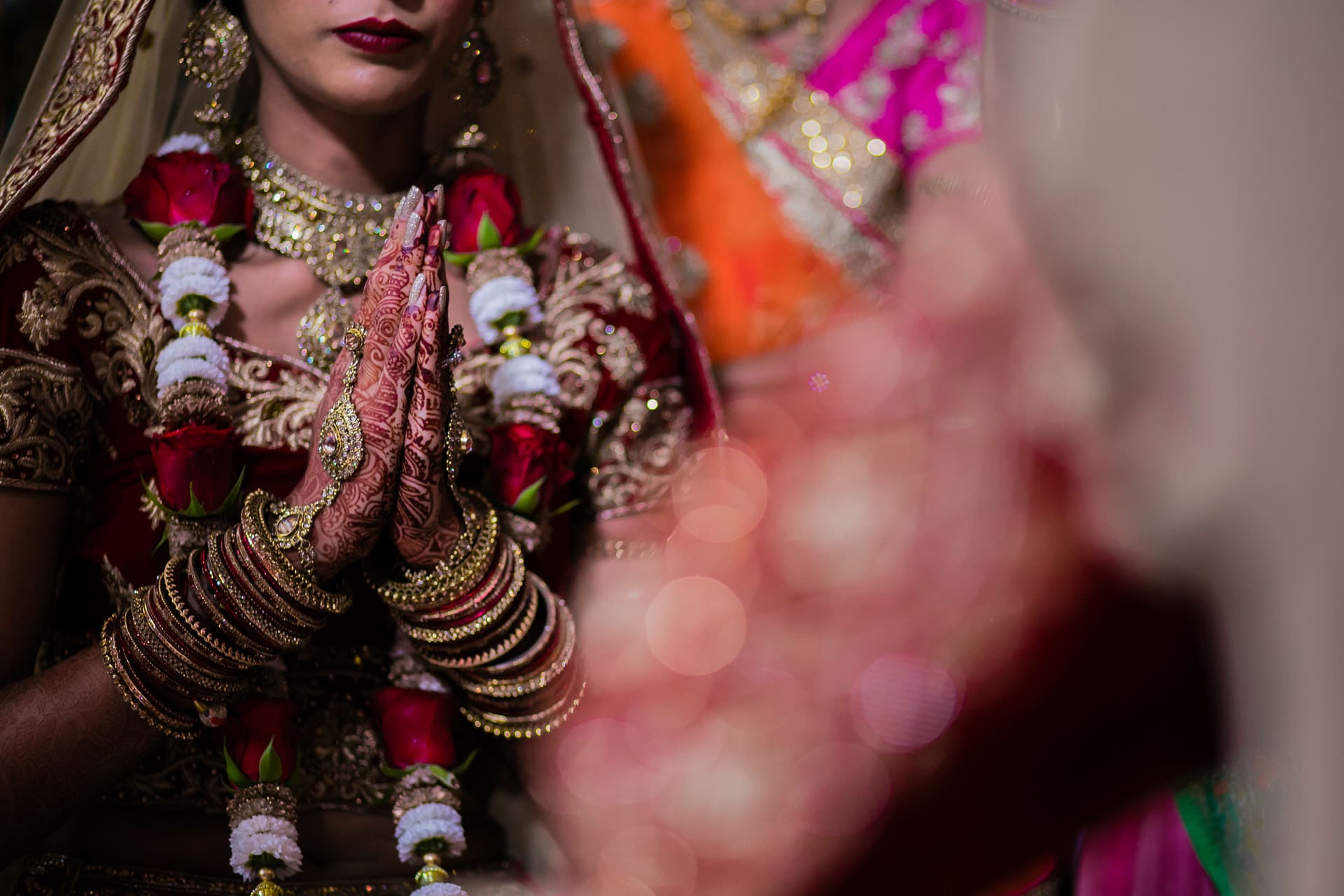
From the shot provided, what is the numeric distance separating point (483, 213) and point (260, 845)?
0.64m

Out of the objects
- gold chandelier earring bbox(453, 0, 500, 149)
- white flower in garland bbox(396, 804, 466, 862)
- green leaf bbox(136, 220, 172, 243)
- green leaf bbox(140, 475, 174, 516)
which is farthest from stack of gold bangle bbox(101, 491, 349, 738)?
gold chandelier earring bbox(453, 0, 500, 149)

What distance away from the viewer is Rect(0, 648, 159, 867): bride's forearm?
96 cm

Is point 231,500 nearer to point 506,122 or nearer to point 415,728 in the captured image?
point 415,728

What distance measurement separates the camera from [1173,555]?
1.16 ft

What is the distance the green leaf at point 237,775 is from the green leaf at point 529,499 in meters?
0.33

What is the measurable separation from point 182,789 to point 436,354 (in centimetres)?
48

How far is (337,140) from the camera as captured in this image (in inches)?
48.4

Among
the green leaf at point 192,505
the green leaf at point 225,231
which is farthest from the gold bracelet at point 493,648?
the green leaf at point 225,231

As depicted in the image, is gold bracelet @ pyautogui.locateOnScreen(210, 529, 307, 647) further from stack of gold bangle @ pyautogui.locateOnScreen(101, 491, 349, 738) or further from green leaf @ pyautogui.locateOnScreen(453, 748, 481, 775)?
green leaf @ pyautogui.locateOnScreen(453, 748, 481, 775)

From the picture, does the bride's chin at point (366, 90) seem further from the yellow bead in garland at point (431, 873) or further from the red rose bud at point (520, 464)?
the yellow bead in garland at point (431, 873)

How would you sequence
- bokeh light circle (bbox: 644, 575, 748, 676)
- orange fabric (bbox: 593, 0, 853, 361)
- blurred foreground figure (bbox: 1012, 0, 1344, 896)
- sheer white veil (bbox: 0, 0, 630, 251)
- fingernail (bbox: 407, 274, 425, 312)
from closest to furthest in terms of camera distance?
blurred foreground figure (bbox: 1012, 0, 1344, 896) < bokeh light circle (bbox: 644, 575, 748, 676) < fingernail (bbox: 407, 274, 425, 312) < sheer white veil (bbox: 0, 0, 630, 251) < orange fabric (bbox: 593, 0, 853, 361)

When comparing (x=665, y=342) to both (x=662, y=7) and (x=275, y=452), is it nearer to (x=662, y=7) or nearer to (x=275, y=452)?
(x=275, y=452)

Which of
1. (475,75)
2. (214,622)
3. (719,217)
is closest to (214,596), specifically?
(214,622)

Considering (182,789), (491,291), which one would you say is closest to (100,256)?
(491,291)
